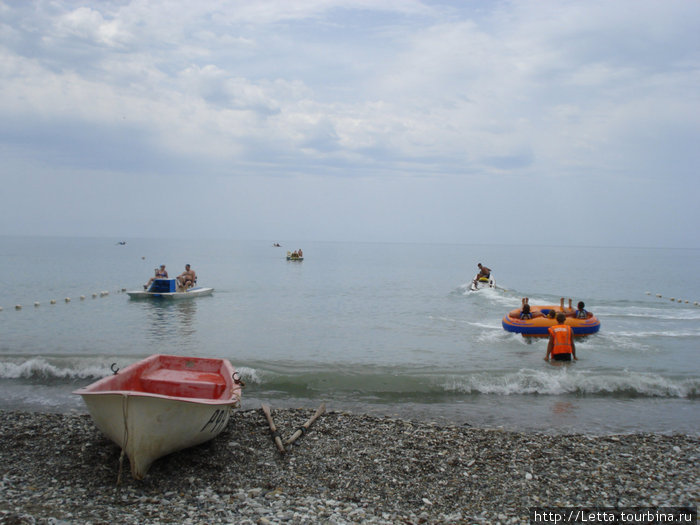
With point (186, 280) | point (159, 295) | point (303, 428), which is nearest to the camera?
point (303, 428)

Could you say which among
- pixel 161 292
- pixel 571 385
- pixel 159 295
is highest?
pixel 161 292

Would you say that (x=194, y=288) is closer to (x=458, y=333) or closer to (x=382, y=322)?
(x=382, y=322)

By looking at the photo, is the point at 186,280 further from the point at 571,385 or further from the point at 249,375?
the point at 571,385

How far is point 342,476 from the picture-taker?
23.7ft

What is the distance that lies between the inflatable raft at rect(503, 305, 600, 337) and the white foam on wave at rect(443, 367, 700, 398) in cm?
586

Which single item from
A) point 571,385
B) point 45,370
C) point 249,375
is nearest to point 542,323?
point 571,385

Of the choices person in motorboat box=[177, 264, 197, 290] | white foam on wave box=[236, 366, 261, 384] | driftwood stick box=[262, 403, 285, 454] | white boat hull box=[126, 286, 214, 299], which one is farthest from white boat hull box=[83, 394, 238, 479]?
person in motorboat box=[177, 264, 197, 290]

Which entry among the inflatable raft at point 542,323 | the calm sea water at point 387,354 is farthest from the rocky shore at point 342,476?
the inflatable raft at point 542,323

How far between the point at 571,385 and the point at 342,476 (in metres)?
7.94

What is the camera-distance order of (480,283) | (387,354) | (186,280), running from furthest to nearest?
(480,283)
(186,280)
(387,354)

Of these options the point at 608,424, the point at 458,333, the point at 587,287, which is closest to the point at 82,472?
the point at 608,424

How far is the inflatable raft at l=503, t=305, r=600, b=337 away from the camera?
19359 millimetres

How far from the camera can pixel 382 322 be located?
24406mm

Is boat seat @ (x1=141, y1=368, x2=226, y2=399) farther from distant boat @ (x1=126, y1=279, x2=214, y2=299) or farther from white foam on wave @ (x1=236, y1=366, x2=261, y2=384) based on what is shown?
distant boat @ (x1=126, y1=279, x2=214, y2=299)
